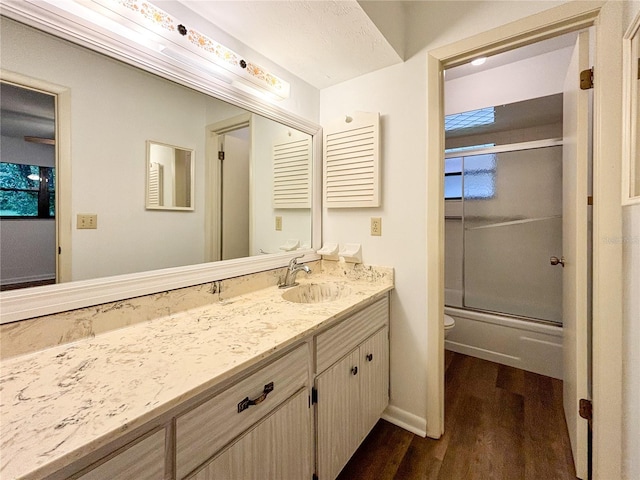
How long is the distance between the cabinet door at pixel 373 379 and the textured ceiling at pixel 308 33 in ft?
4.86

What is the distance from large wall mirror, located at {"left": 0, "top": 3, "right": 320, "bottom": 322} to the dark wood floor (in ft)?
3.83

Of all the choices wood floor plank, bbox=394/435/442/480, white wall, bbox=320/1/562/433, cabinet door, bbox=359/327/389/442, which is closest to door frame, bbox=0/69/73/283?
cabinet door, bbox=359/327/389/442

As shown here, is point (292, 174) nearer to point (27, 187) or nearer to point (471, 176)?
point (27, 187)

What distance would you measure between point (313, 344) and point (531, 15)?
5.47 feet

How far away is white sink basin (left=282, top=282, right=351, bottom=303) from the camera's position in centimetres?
158

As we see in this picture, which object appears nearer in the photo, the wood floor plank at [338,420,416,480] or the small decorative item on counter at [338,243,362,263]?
the wood floor plank at [338,420,416,480]

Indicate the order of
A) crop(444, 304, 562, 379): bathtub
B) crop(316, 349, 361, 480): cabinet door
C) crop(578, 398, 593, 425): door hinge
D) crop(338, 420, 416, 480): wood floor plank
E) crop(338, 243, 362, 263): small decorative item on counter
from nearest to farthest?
crop(316, 349, 361, 480): cabinet door
crop(578, 398, 593, 425): door hinge
crop(338, 420, 416, 480): wood floor plank
crop(338, 243, 362, 263): small decorative item on counter
crop(444, 304, 562, 379): bathtub

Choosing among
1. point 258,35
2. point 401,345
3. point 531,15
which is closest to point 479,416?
point 401,345

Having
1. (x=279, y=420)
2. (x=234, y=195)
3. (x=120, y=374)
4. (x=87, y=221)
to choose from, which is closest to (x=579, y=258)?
(x=279, y=420)

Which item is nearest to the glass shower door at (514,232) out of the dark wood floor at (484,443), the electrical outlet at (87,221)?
the dark wood floor at (484,443)

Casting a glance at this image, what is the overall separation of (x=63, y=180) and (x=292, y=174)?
3.74 ft

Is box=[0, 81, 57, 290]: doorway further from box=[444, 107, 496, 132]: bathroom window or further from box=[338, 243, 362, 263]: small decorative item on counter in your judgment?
box=[444, 107, 496, 132]: bathroom window

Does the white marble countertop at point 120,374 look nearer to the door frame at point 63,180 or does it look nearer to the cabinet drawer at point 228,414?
the cabinet drawer at point 228,414

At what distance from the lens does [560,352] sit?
2016 millimetres
